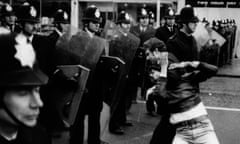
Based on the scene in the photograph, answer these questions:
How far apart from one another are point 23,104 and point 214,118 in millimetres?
7794

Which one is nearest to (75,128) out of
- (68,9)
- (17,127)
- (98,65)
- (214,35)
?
(98,65)

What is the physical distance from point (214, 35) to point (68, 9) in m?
10.8

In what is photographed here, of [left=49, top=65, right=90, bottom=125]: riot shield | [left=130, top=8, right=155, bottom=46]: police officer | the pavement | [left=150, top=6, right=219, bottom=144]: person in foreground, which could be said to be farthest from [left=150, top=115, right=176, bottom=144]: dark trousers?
[left=130, top=8, right=155, bottom=46]: police officer

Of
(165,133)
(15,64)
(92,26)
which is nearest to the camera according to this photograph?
(15,64)

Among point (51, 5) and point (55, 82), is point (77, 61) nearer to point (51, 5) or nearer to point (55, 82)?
point (55, 82)

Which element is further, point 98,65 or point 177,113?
point 98,65

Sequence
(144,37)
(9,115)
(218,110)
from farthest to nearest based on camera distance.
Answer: (144,37) → (218,110) → (9,115)

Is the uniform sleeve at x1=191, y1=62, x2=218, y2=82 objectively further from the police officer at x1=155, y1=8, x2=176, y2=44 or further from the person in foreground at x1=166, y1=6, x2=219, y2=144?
the police officer at x1=155, y1=8, x2=176, y2=44

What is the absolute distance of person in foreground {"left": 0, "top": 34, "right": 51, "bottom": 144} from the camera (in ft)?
6.48

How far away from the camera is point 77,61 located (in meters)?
5.37

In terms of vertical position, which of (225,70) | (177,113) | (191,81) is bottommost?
(225,70)

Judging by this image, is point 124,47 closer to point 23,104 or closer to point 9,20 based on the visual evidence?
point 9,20

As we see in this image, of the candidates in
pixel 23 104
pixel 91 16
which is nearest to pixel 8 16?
pixel 91 16

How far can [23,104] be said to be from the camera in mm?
2025
